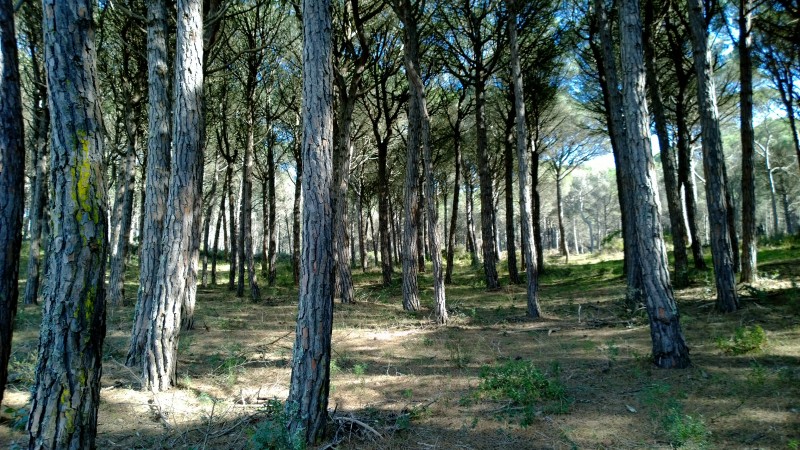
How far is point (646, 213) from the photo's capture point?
5.37 meters

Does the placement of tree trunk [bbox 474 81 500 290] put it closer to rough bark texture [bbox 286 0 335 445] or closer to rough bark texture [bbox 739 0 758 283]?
rough bark texture [bbox 739 0 758 283]

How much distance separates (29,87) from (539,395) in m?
16.3

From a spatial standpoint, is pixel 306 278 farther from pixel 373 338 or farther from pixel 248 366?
pixel 373 338

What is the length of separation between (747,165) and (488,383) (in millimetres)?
8322

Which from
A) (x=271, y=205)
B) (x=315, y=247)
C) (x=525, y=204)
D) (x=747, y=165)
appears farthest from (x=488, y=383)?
(x=271, y=205)

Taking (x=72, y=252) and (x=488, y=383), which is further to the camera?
(x=488, y=383)

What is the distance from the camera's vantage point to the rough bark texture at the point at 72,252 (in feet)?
9.00

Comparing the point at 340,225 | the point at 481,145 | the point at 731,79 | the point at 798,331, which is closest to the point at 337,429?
the point at 798,331

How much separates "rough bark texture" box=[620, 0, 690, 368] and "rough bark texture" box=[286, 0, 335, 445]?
160 inches

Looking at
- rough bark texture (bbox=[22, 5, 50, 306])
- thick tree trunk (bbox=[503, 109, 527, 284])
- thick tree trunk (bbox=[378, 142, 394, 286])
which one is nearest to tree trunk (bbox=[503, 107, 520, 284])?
thick tree trunk (bbox=[503, 109, 527, 284])

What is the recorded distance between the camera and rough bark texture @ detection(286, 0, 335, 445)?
11.9ft

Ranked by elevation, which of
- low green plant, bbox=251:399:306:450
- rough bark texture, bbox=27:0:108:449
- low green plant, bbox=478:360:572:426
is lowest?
low green plant, bbox=478:360:572:426

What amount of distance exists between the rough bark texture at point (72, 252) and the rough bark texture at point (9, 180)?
0.69 meters

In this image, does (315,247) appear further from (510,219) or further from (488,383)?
(510,219)
